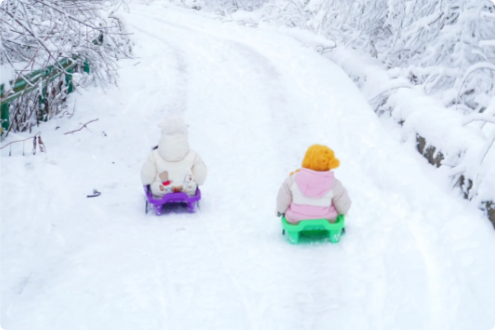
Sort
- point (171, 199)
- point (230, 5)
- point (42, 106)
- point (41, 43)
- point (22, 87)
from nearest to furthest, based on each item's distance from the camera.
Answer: point (171, 199), point (41, 43), point (22, 87), point (42, 106), point (230, 5)

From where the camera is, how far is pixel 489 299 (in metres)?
4.44

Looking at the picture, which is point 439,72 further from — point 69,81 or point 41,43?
point 69,81

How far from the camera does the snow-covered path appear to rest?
4.37 metres

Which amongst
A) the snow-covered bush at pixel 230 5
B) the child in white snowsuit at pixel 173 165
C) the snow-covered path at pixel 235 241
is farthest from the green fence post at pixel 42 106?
the snow-covered bush at pixel 230 5

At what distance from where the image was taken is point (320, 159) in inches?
211

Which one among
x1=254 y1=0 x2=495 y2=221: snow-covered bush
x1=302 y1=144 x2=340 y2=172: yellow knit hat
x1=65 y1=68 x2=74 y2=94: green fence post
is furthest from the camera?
x1=65 y1=68 x2=74 y2=94: green fence post

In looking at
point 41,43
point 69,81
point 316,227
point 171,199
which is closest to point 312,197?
point 316,227

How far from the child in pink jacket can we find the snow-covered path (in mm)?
337

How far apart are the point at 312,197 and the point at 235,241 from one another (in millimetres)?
917

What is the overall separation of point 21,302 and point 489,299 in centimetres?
386

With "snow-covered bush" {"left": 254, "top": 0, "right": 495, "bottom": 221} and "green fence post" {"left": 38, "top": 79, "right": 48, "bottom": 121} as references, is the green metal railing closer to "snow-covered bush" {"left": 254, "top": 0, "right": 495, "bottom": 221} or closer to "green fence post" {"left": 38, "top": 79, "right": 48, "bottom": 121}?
"green fence post" {"left": 38, "top": 79, "right": 48, "bottom": 121}

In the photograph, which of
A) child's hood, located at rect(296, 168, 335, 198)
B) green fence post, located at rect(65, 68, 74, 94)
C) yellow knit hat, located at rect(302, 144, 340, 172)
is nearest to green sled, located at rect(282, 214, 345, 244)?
child's hood, located at rect(296, 168, 335, 198)

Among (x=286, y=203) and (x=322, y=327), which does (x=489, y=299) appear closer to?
(x=322, y=327)

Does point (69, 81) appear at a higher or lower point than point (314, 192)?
lower
